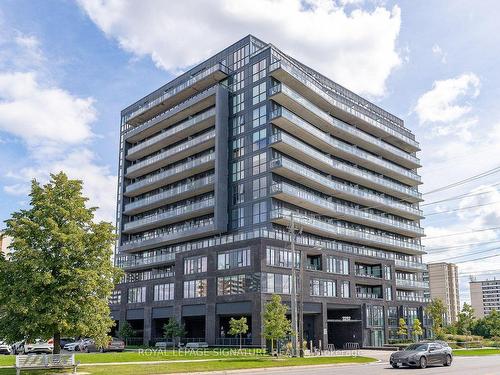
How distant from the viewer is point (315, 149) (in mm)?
75188

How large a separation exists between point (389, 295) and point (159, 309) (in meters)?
30.7

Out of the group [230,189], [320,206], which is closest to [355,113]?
[320,206]

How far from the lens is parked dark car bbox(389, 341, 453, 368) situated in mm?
29047

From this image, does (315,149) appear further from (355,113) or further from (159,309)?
(159,309)

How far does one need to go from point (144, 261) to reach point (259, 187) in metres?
23.8

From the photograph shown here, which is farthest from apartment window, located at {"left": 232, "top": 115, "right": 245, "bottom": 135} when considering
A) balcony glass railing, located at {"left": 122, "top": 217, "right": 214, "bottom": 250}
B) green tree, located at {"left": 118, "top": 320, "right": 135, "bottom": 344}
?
green tree, located at {"left": 118, "top": 320, "right": 135, "bottom": 344}

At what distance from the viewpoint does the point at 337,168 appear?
75875 mm

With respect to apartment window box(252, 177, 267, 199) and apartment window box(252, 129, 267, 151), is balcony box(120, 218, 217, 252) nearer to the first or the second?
apartment window box(252, 177, 267, 199)

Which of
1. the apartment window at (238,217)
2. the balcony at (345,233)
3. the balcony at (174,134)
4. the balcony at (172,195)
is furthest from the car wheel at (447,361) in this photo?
the balcony at (174,134)

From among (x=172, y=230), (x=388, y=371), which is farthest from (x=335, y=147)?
(x=388, y=371)

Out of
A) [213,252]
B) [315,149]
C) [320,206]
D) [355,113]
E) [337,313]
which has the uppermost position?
[355,113]

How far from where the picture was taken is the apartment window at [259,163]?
6575cm

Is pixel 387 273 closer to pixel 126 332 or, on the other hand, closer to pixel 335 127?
pixel 335 127

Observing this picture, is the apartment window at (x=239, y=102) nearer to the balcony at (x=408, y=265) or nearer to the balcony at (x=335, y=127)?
the balcony at (x=335, y=127)
